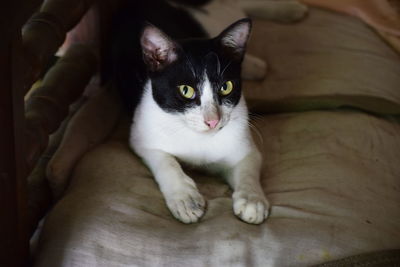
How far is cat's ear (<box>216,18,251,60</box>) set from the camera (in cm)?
153

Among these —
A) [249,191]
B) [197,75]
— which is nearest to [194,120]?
[197,75]

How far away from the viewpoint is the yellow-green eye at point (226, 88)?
4.93 feet

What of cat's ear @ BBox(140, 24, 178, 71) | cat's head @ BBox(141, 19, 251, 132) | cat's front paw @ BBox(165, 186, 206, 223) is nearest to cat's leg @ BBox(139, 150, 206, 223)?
cat's front paw @ BBox(165, 186, 206, 223)

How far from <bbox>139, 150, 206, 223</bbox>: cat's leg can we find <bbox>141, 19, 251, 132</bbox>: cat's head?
13cm

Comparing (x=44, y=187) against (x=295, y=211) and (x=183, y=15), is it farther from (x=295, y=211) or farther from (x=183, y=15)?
(x=183, y=15)

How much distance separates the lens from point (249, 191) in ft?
4.81

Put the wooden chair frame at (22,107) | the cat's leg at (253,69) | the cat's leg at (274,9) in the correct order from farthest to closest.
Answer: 1. the cat's leg at (274,9)
2. the cat's leg at (253,69)
3. the wooden chair frame at (22,107)

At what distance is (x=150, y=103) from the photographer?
64.4 inches

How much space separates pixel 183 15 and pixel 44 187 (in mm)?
808

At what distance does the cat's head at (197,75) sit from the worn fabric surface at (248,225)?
0.21m

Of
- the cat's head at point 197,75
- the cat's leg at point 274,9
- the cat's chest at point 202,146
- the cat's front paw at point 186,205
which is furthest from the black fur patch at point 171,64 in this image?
the cat's leg at point 274,9

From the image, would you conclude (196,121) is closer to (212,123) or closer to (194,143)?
(212,123)

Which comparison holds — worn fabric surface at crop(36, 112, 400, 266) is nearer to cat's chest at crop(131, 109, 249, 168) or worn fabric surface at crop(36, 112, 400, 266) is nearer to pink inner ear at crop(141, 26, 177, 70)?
cat's chest at crop(131, 109, 249, 168)

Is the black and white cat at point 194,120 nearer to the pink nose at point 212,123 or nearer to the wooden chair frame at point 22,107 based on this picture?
the pink nose at point 212,123
